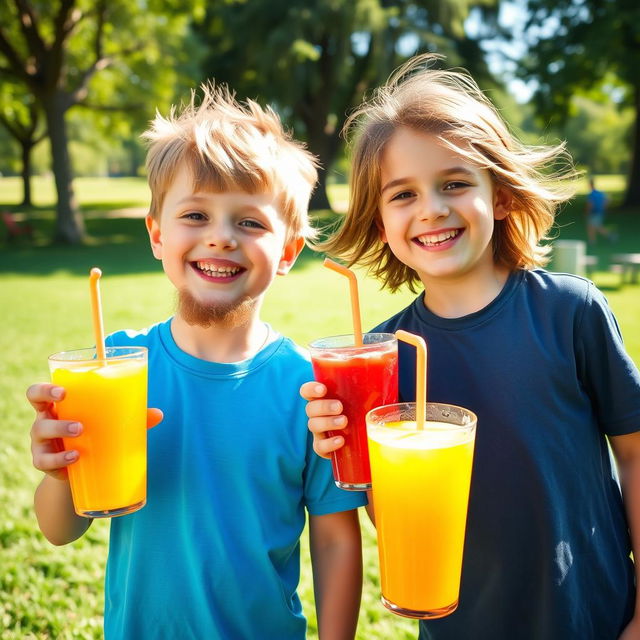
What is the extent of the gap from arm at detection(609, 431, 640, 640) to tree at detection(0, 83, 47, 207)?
32360mm

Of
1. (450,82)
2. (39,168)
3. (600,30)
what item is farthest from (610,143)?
(450,82)

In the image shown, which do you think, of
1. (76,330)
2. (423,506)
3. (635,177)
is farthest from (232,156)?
(635,177)

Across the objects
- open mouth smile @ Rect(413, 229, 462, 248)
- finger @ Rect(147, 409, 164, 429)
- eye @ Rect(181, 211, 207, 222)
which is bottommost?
finger @ Rect(147, 409, 164, 429)

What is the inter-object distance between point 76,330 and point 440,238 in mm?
8020

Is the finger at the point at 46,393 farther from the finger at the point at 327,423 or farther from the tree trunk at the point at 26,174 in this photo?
the tree trunk at the point at 26,174

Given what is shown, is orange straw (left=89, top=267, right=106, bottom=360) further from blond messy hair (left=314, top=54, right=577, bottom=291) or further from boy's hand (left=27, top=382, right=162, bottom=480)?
blond messy hair (left=314, top=54, right=577, bottom=291)

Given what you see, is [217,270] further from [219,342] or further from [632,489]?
[632,489]

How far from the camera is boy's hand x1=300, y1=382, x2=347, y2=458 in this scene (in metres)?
1.82

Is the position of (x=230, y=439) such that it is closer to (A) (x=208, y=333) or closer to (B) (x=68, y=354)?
(A) (x=208, y=333)

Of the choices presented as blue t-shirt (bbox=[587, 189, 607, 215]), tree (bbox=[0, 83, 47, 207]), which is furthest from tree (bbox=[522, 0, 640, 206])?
tree (bbox=[0, 83, 47, 207])

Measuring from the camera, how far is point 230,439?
79.2 inches

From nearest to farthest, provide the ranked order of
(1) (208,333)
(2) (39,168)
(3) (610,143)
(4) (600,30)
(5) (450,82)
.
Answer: (1) (208,333)
(5) (450,82)
(4) (600,30)
(3) (610,143)
(2) (39,168)

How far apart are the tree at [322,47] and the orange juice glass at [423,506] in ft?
76.1

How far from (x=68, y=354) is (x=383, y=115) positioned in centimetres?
129
